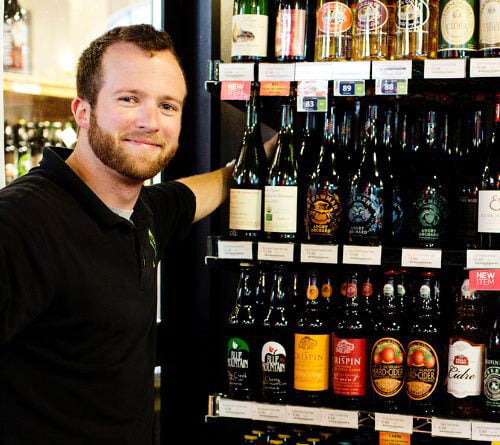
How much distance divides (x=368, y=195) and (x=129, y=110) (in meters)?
1.01

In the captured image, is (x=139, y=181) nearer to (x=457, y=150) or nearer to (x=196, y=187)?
(x=196, y=187)

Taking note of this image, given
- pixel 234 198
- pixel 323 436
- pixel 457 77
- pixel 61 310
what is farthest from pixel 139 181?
pixel 323 436

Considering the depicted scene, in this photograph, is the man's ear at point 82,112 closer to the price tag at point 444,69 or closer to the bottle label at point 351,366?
the price tag at point 444,69

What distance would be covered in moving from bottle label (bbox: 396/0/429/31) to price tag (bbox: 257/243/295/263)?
Result: 2.70 ft

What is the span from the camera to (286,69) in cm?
238

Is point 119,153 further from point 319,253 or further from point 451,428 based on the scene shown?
point 451,428

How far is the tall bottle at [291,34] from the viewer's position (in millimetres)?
2467

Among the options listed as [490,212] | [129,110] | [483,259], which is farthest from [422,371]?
[129,110]

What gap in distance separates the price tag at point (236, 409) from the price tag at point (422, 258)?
2.40 feet

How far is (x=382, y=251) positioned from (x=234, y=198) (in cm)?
A: 55

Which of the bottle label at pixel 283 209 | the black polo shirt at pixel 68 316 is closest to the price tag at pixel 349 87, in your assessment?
the bottle label at pixel 283 209

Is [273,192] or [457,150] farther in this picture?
[457,150]

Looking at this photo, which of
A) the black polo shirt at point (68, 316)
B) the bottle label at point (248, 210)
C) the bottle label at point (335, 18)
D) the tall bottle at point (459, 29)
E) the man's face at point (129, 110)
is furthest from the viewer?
the bottle label at point (248, 210)

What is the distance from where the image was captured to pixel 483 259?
2268 millimetres
